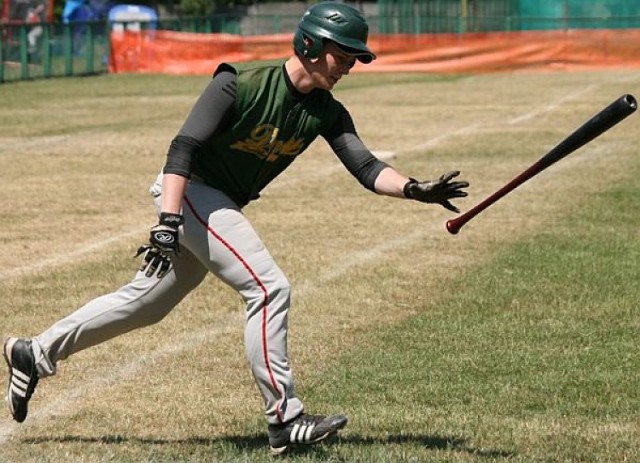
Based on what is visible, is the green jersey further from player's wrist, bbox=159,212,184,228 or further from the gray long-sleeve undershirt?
player's wrist, bbox=159,212,184,228

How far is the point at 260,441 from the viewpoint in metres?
6.16

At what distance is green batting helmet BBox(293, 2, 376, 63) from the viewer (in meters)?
5.78

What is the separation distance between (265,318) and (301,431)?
0.47m

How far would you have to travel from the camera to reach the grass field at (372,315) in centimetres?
626

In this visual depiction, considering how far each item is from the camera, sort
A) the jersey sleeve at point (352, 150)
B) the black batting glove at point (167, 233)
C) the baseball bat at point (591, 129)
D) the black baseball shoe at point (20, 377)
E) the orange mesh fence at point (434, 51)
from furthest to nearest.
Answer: the orange mesh fence at point (434, 51) → the jersey sleeve at point (352, 150) → the black baseball shoe at point (20, 377) → the black batting glove at point (167, 233) → the baseball bat at point (591, 129)

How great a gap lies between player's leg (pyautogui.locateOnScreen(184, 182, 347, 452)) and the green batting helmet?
0.78 meters

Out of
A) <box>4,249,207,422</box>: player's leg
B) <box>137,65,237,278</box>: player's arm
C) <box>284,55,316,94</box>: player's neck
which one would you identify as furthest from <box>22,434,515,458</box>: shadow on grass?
<box>284,55,316,94</box>: player's neck

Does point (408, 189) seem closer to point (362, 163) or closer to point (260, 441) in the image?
point (362, 163)

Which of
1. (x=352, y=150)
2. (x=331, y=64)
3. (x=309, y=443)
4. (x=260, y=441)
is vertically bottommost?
(x=260, y=441)

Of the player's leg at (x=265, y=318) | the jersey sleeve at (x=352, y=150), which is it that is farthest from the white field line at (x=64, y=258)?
the player's leg at (x=265, y=318)

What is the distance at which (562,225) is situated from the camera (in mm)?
12359

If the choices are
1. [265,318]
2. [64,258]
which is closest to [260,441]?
[265,318]

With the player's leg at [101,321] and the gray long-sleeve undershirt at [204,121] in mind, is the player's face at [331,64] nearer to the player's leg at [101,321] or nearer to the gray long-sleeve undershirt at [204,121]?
the gray long-sleeve undershirt at [204,121]

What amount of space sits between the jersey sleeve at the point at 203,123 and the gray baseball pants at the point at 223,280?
0.96 ft
